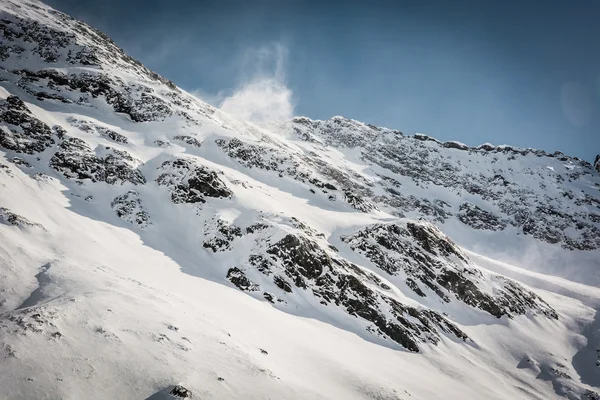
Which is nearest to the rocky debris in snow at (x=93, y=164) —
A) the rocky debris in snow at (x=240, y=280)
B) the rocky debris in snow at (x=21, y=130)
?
the rocky debris in snow at (x=21, y=130)

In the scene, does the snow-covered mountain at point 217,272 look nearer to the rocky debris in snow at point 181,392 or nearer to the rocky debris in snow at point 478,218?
the rocky debris in snow at point 181,392

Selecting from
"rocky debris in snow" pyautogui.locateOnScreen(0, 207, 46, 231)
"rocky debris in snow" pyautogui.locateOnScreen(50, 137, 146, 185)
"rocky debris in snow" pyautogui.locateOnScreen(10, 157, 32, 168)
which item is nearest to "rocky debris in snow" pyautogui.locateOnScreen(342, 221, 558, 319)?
"rocky debris in snow" pyautogui.locateOnScreen(50, 137, 146, 185)

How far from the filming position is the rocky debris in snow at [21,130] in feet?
129

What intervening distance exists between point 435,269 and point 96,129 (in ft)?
202

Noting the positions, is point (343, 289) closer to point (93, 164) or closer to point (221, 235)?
point (221, 235)

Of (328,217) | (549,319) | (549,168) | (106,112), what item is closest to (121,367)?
(328,217)

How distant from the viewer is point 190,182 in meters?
45.5

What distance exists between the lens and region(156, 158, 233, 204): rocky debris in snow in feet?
145

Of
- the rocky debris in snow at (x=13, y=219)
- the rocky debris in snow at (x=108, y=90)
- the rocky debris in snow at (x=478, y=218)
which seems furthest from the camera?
the rocky debris in snow at (x=478, y=218)

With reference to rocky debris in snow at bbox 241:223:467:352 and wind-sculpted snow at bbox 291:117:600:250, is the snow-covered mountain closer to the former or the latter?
rocky debris in snow at bbox 241:223:467:352

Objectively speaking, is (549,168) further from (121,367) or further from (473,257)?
(121,367)

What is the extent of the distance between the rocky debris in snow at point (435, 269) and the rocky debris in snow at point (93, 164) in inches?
1382

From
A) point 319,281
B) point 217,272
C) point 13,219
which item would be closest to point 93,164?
point 13,219

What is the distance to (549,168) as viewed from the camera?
13400 centimetres
